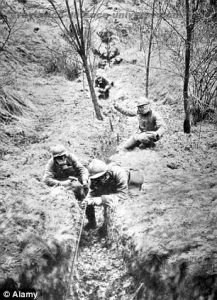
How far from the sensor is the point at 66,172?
17.3 ft

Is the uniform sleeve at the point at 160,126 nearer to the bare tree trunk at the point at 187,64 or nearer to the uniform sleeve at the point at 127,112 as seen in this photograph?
the bare tree trunk at the point at 187,64

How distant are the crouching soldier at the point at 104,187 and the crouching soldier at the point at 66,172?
17.9 inches

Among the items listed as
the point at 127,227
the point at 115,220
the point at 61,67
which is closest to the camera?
the point at 127,227

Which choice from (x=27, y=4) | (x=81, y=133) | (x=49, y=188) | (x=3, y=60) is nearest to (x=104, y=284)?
(x=49, y=188)

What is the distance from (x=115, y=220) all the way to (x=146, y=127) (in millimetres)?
3020

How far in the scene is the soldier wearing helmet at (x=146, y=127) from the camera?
637 cm

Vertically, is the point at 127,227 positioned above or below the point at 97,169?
below

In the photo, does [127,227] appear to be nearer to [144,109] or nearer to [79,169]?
[79,169]

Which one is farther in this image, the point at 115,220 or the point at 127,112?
the point at 127,112

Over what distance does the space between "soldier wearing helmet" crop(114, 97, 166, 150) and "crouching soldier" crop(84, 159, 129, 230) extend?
6.19ft

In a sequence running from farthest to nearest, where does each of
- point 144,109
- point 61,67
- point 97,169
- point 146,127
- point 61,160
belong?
point 61,67 → point 146,127 → point 144,109 → point 61,160 → point 97,169

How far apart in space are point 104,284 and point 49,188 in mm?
2086

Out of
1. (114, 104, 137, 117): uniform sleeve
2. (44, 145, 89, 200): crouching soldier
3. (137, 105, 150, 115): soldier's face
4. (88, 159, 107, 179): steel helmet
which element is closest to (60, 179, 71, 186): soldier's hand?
(44, 145, 89, 200): crouching soldier

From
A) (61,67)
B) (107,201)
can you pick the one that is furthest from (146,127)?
(61,67)
